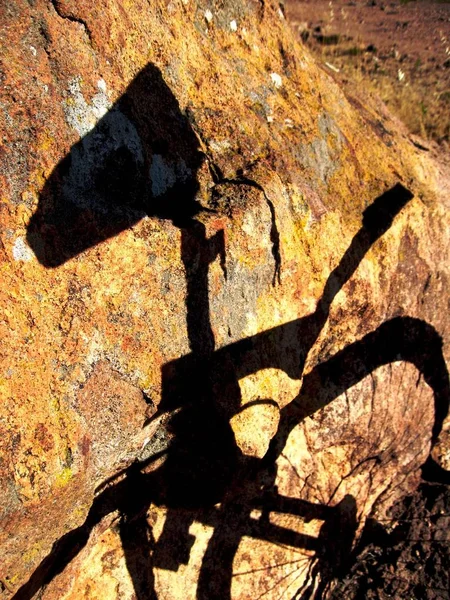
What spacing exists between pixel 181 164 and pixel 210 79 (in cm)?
57

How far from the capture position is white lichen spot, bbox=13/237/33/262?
1664 mm

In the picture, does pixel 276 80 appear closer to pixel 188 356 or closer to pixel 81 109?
pixel 81 109

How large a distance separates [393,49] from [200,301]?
701cm

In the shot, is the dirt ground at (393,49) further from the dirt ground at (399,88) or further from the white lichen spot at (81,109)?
the white lichen spot at (81,109)

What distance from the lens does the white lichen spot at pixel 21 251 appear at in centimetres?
166

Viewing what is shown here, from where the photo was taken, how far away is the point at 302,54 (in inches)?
128

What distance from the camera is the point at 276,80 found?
2.96m

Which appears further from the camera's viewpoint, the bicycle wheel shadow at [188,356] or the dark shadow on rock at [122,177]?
the bicycle wheel shadow at [188,356]

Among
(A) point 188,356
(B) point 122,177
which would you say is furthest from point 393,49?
(A) point 188,356

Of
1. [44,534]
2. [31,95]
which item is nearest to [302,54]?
[31,95]

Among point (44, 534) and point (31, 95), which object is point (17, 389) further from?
point (31, 95)

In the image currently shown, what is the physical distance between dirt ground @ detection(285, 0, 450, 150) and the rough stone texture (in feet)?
6.03

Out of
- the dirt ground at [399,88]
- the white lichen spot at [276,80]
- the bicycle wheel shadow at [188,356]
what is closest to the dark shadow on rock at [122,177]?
the bicycle wheel shadow at [188,356]

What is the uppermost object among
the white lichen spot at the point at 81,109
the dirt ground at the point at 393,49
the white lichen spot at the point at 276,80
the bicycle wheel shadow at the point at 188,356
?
the dirt ground at the point at 393,49
